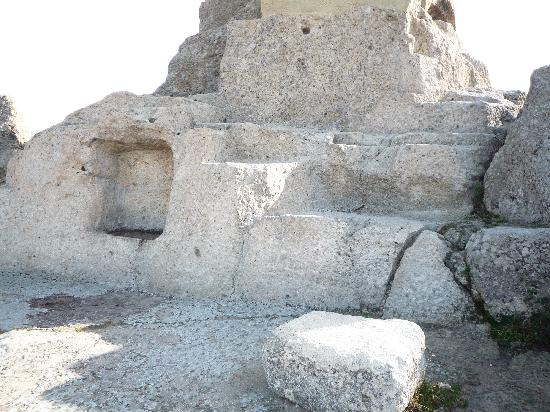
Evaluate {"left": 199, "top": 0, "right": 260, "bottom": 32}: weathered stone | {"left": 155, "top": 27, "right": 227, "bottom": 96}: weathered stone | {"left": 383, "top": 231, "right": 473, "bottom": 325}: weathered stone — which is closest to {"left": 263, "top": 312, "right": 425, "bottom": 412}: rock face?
{"left": 383, "top": 231, "right": 473, "bottom": 325}: weathered stone

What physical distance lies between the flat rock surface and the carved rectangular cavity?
405 centimetres

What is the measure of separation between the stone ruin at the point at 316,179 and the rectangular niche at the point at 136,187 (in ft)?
0.08

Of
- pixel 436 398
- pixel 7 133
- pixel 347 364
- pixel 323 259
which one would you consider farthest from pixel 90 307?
pixel 7 133

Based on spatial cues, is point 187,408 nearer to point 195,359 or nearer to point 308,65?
point 195,359

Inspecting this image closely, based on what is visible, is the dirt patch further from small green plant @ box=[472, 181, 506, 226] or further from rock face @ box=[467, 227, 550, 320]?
small green plant @ box=[472, 181, 506, 226]

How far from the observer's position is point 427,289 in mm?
4246

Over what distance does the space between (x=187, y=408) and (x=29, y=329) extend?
2.30 meters

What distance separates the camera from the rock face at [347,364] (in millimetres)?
2783

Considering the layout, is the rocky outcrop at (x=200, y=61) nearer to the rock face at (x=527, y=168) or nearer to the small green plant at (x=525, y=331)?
the rock face at (x=527, y=168)

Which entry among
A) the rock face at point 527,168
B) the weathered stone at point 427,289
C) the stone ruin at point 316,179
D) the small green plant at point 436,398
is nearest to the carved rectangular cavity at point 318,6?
the stone ruin at point 316,179

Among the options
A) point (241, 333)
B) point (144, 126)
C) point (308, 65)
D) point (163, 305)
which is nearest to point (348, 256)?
point (241, 333)

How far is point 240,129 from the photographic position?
5980 millimetres

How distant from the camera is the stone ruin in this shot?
4426 millimetres

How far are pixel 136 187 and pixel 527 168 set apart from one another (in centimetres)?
533
